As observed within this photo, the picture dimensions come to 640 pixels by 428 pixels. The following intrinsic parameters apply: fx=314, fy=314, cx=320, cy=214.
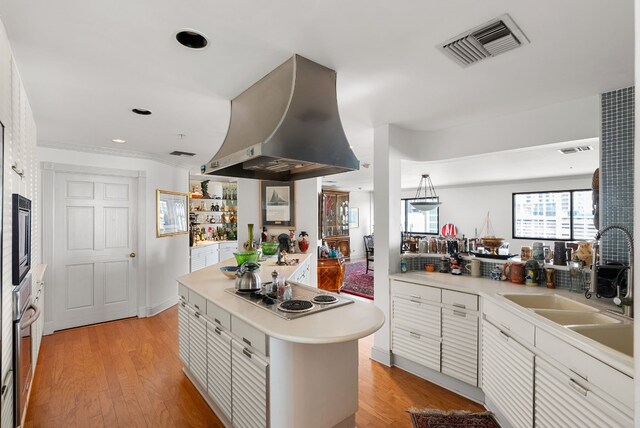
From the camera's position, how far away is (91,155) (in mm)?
4016

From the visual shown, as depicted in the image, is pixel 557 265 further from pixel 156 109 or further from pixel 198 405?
pixel 156 109

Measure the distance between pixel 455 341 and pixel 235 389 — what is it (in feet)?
5.78

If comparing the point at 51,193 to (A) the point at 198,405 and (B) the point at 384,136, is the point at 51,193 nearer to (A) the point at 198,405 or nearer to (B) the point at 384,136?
(A) the point at 198,405

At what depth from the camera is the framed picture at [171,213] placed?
4.62 meters

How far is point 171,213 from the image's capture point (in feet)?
16.3

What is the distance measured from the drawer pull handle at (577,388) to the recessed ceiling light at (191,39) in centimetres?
247

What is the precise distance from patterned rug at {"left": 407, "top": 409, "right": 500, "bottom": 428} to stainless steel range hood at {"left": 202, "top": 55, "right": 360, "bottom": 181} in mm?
1836

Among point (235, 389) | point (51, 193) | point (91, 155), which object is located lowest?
point (235, 389)

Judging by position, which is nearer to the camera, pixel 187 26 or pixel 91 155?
pixel 187 26

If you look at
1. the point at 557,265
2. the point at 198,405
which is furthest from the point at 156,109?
the point at 557,265

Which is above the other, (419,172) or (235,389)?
(419,172)

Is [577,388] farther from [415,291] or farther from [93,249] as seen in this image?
[93,249]

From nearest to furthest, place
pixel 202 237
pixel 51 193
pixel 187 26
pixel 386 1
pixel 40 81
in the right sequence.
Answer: pixel 386 1, pixel 187 26, pixel 40 81, pixel 51 193, pixel 202 237

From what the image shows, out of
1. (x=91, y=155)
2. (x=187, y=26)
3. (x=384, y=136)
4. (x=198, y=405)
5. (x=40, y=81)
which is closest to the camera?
(x=187, y=26)
